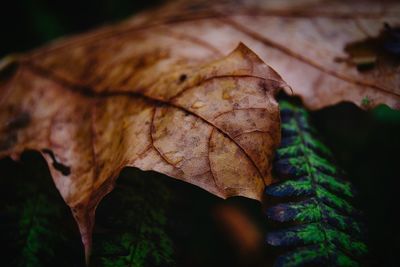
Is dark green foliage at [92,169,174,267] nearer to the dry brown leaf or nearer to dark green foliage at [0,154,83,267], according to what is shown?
dark green foliage at [0,154,83,267]

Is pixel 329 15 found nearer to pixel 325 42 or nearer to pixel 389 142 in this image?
pixel 325 42

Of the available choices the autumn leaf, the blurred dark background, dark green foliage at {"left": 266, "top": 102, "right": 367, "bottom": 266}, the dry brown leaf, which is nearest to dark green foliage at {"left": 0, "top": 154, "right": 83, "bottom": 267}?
the blurred dark background

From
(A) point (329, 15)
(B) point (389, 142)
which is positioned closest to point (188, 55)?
(A) point (329, 15)

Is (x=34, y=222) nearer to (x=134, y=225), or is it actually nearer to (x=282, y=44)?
(x=134, y=225)

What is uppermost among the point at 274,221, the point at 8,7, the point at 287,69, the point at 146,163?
the point at 8,7

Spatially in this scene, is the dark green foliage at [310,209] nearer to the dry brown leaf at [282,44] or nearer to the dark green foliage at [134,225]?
the dry brown leaf at [282,44]
